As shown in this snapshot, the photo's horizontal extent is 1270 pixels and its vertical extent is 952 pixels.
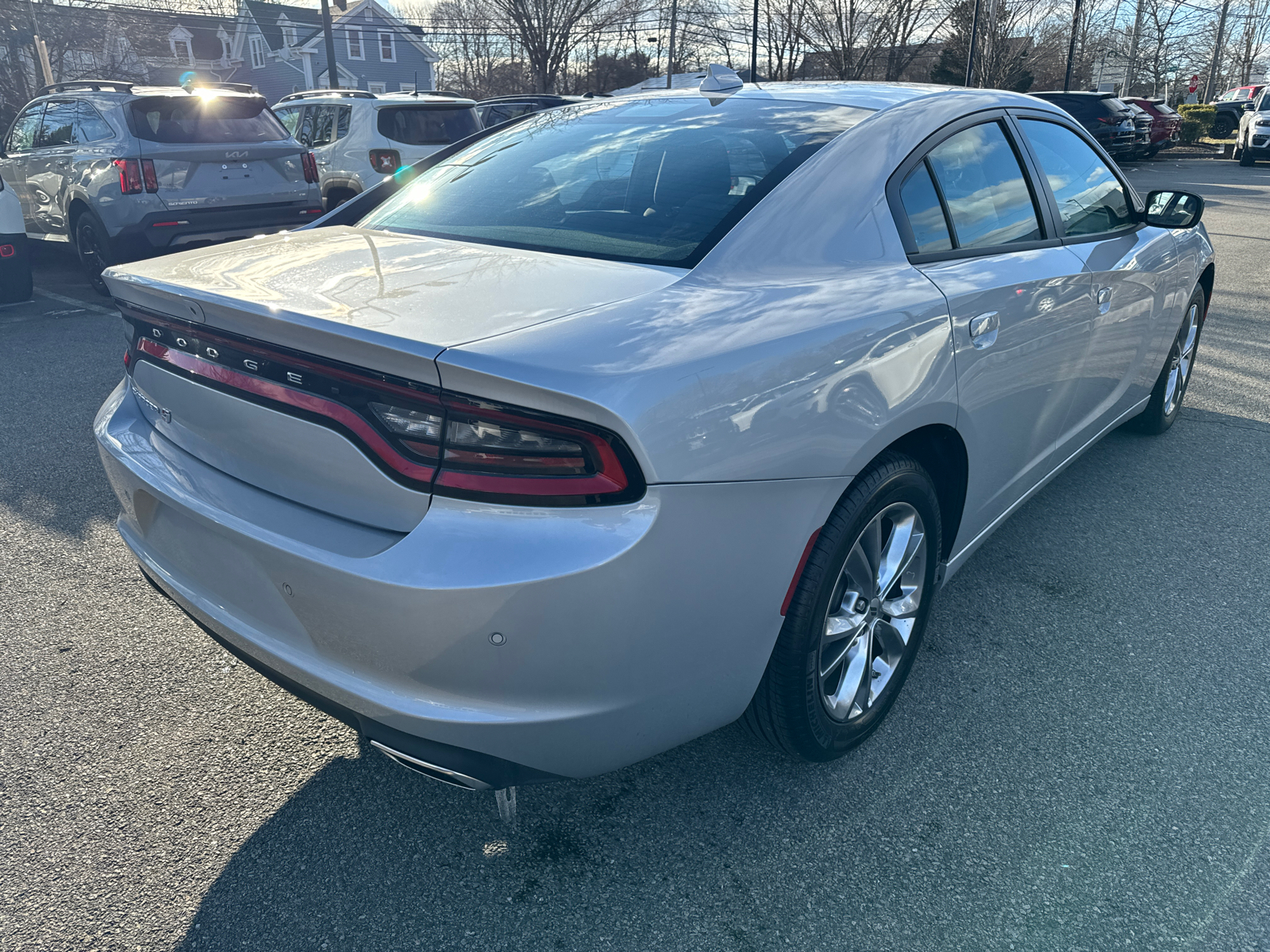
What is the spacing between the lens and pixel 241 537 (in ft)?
6.00

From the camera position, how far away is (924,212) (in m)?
2.47

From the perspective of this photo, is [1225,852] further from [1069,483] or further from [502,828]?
[1069,483]

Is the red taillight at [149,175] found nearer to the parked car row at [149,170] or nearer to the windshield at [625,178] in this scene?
the parked car row at [149,170]

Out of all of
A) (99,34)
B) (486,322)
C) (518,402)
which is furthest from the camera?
(99,34)

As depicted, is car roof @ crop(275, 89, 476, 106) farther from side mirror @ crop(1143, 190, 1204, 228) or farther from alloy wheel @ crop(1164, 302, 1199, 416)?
side mirror @ crop(1143, 190, 1204, 228)

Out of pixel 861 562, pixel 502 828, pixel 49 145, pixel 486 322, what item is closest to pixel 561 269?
pixel 486 322

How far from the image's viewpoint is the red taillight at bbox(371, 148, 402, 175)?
10539mm

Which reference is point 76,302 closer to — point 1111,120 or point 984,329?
point 984,329

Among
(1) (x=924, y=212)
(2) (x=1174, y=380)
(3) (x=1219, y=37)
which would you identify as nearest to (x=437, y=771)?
(1) (x=924, y=212)

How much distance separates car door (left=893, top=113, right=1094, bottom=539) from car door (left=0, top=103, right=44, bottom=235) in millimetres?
9134

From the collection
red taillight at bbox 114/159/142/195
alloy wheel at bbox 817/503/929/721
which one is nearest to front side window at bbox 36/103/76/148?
red taillight at bbox 114/159/142/195

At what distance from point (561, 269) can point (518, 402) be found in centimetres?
61

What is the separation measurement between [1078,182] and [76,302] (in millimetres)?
7985

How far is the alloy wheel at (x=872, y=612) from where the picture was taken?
2201mm
